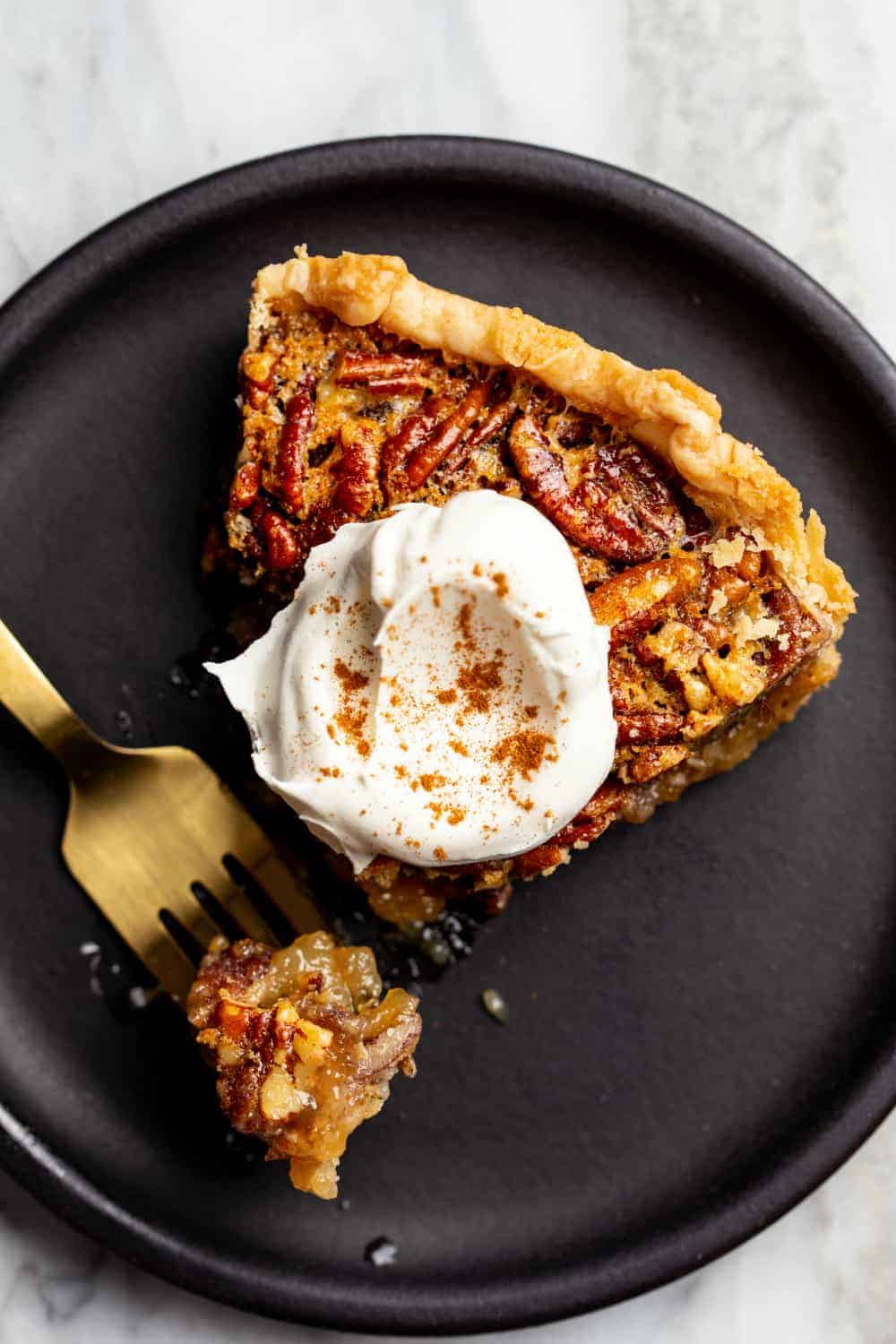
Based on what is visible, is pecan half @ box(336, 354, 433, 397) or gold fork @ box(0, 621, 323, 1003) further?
gold fork @ box(0, 621, 323, 1003)

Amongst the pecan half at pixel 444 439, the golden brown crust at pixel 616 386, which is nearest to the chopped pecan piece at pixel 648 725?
the golden brown crust at pixel 616 386

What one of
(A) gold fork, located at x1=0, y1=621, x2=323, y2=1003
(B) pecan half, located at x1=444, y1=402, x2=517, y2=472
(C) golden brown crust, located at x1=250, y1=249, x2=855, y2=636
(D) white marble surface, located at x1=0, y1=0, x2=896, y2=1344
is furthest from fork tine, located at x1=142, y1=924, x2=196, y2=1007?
(C) golden brown crust, located at x1=250, y1=249, x2=855, y2=636

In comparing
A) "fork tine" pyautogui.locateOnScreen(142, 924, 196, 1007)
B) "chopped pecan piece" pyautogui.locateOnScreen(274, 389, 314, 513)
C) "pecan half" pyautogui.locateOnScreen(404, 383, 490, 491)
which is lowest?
"fork tine" pyautogui.locateOnScreen(142, 924, 196, 1007)

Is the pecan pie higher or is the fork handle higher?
the fork handle

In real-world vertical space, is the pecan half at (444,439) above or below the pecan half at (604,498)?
above

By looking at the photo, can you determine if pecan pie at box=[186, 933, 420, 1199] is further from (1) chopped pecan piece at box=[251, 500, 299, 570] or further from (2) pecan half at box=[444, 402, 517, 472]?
(2) pecan half at box=[444, 402, 517, 472]

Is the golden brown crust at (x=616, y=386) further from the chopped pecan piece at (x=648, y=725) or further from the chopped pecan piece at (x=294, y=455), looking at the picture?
the chopped pecan piece at (x=648, y=725)

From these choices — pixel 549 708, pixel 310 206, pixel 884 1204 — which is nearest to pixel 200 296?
pixel 310 206
